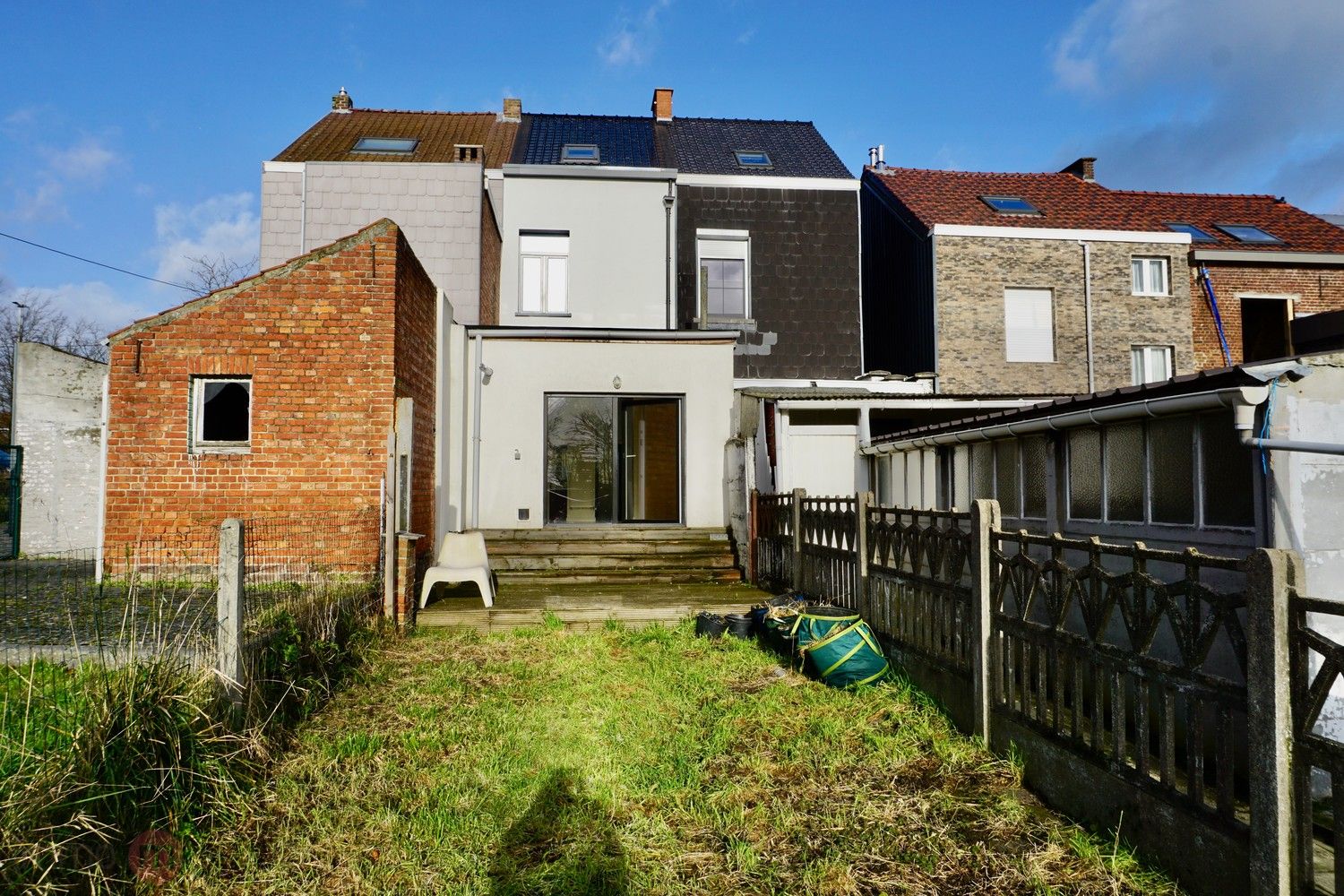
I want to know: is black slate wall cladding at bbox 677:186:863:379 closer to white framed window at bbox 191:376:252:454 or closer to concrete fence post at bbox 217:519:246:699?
white framed window at bbox 191:376:252:454

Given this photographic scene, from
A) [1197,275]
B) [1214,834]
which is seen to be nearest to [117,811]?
[1214,834]

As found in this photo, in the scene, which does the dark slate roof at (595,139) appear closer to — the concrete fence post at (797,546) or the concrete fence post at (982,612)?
the concrete fence post at (797,546)

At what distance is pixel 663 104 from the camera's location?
67.1 ft

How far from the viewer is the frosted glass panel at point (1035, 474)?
322 inches

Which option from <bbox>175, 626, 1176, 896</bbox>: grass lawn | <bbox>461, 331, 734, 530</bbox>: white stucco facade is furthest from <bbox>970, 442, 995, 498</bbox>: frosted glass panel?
<bbox>461, 331, 734, 530</bbox>: white stucco facade

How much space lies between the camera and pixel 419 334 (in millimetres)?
10328

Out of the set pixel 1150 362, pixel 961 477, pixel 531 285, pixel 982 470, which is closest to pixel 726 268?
pixel 531 285

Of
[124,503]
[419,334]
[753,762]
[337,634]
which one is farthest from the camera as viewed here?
[419,334]

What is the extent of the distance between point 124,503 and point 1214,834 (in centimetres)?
976

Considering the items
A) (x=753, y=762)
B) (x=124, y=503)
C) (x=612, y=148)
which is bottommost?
(x=753, y=762)

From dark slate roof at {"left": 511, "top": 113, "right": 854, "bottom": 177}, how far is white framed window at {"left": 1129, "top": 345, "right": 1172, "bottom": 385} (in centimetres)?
757

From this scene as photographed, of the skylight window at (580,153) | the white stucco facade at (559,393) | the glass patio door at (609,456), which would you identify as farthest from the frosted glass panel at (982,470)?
the skylight window at (580,153)

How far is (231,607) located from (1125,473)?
6.60m

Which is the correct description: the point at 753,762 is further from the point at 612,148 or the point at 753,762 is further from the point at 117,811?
the point at 612,148
